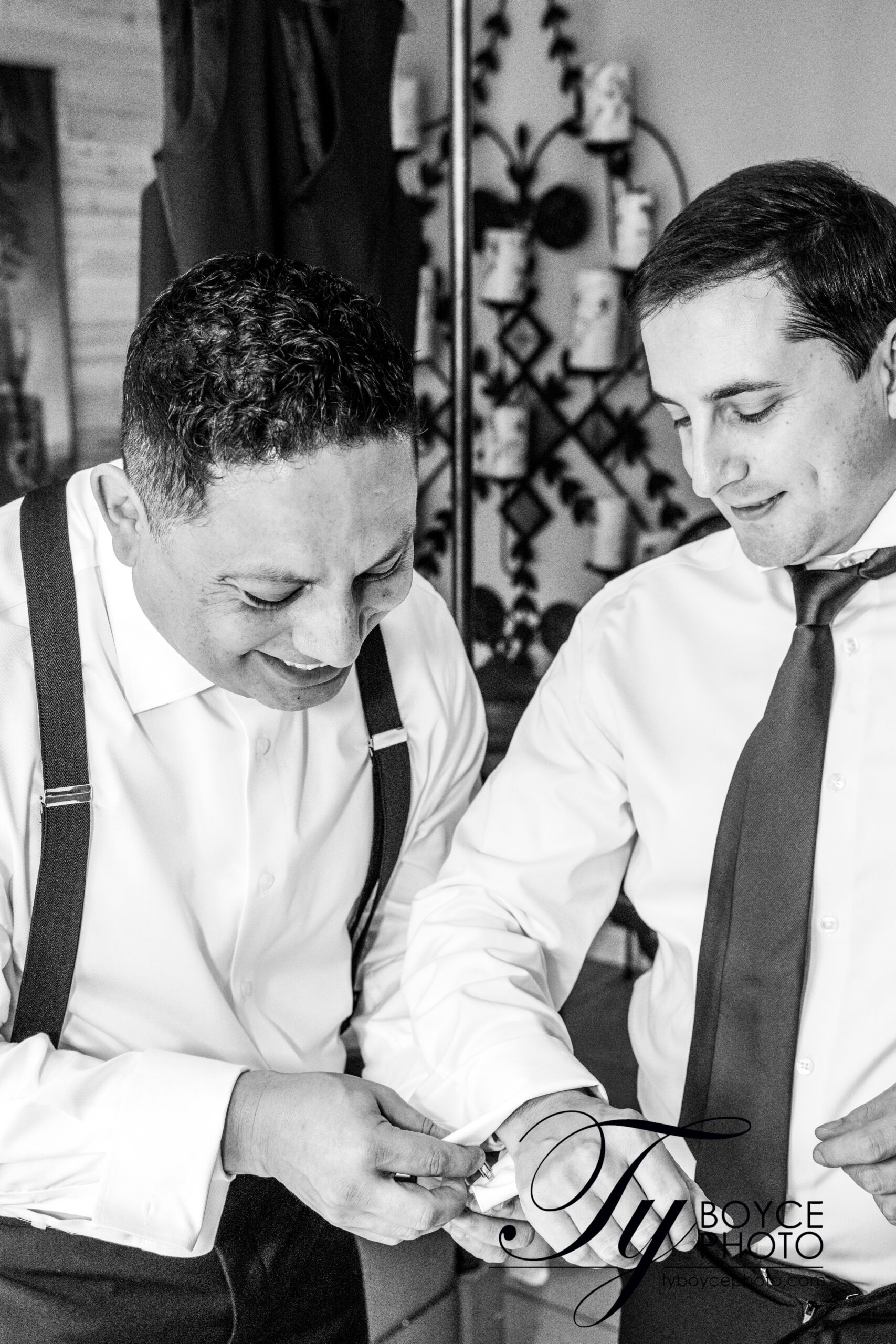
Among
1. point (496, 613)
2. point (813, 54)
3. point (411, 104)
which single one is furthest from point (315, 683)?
point (411, 104)

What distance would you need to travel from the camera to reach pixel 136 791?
3.84ft

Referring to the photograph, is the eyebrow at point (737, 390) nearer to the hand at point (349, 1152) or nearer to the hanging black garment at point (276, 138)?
the hand at point (349, 1152)

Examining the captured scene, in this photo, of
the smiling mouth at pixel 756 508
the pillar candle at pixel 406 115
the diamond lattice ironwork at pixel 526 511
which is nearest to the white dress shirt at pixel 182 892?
the smiling mouth at pixel 756 508

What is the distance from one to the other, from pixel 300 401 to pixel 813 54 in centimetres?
251

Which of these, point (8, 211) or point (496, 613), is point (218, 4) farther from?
point (496, 613)

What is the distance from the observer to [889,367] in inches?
43.6

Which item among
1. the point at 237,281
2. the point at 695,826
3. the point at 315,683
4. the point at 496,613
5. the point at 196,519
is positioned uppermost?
the point at 237,281

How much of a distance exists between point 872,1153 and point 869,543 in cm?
50

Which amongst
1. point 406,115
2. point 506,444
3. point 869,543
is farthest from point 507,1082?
point 406,115

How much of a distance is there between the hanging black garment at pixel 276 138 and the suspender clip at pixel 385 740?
961 mm

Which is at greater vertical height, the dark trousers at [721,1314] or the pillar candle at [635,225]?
the pillar candle at [635,225]

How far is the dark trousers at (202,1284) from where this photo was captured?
3.74 feet

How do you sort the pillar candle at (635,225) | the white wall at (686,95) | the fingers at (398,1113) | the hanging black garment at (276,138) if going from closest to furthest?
the fingers at (398,1113) → the hanging black garment at (276,138) → the white wall at (686,95) → the pillar candle at (635,225)

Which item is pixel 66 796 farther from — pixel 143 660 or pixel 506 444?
pixel 506 444
